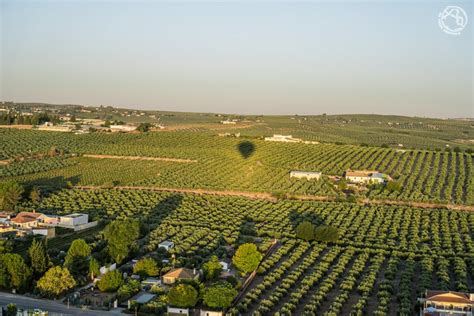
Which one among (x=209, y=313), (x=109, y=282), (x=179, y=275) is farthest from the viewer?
(x=179, y=275)

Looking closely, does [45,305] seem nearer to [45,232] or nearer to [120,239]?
[120,239]

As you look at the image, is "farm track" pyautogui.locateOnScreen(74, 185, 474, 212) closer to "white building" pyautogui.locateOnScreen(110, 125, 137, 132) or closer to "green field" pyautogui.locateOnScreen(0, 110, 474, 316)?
"green field" pyautogui.locateOnScreen(0, 110, 474, 316)

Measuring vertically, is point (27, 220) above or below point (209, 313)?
above

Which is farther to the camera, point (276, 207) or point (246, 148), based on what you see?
point (246, 148)

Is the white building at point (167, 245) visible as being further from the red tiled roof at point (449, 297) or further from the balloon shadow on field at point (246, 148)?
the balloon shadow on field at point (246, 148)

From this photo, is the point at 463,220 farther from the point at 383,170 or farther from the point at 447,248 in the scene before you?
the point at 383,170

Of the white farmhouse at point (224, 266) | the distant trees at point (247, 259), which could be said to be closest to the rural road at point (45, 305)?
the white farmhouse at point (224, 266)

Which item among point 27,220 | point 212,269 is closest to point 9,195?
point 27,220

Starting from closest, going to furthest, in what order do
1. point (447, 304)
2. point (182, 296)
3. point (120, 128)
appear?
point (182, 296) < point (447, 304) < point (120, 128)
